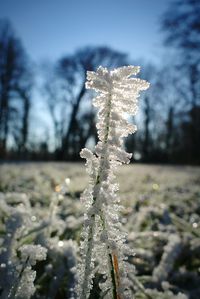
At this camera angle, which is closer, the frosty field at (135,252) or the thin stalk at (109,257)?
the thin stalk at (109,257)

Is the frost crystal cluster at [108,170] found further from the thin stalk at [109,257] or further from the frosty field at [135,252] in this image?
the frosty field at [135,252]

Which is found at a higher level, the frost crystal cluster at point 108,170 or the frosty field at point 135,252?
the frost crystal cluster at point 108,170

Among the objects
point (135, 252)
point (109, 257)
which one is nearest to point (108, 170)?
point (109, 257)

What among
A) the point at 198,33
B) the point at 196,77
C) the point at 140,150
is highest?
the point at 198,33

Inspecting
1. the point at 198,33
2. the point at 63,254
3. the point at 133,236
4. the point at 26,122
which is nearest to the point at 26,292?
the point at 63,254

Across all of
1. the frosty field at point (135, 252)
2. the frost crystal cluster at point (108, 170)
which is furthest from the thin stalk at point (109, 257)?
the frosty field at point (135, 252)

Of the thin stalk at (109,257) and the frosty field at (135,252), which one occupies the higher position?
the thin stalk at (109,257)

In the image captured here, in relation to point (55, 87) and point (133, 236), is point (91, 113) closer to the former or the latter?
point (55, 87)

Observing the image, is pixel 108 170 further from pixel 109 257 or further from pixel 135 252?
pixel 135 252
